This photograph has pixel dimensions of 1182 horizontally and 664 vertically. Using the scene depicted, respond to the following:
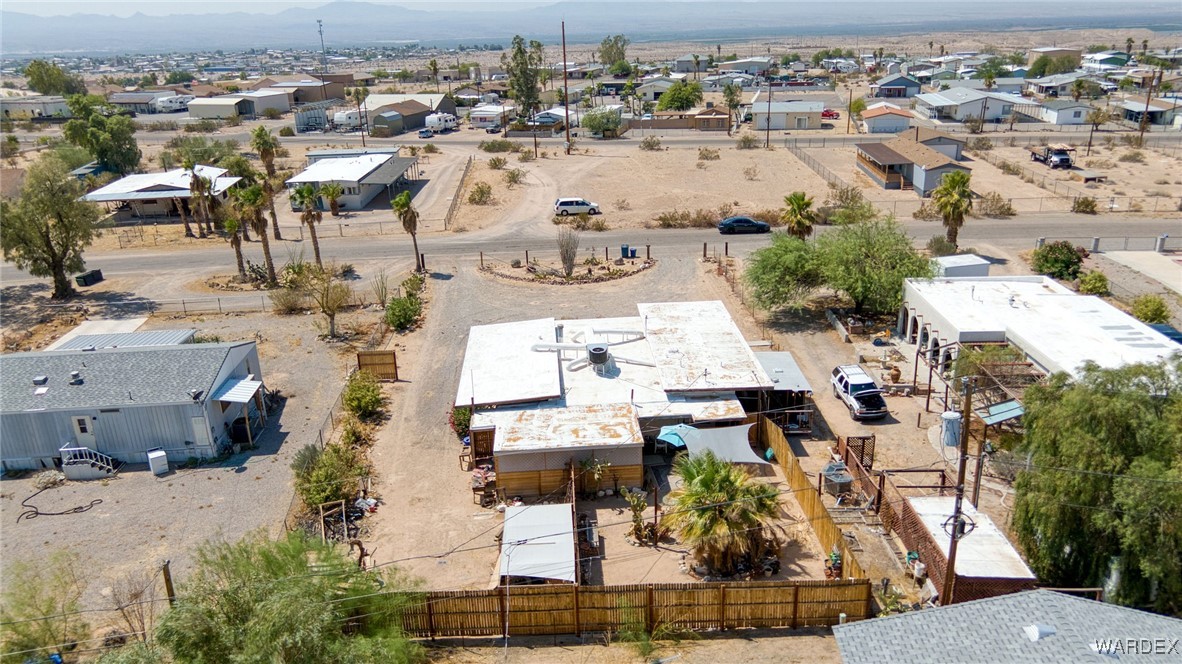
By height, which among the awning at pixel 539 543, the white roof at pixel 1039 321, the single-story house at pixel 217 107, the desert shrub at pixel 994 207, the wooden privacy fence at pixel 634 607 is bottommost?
the wooden privacy fence at pixel 634 607

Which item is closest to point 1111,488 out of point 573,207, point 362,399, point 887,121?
point 362,399

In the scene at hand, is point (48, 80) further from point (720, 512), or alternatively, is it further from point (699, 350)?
point (720, 512)

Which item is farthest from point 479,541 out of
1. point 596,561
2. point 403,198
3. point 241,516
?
point 403,198

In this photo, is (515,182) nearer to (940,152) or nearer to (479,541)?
(940,152)

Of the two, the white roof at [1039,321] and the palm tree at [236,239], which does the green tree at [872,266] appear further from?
the palm tree at [236,239]

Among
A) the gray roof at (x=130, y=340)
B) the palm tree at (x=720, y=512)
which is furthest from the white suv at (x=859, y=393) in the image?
the gray roof at (x=130, y=340)

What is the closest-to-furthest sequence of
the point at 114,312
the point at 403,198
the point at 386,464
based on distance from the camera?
1. the point at 386,464
2. the point at 114,312
3. the point at 403,198
